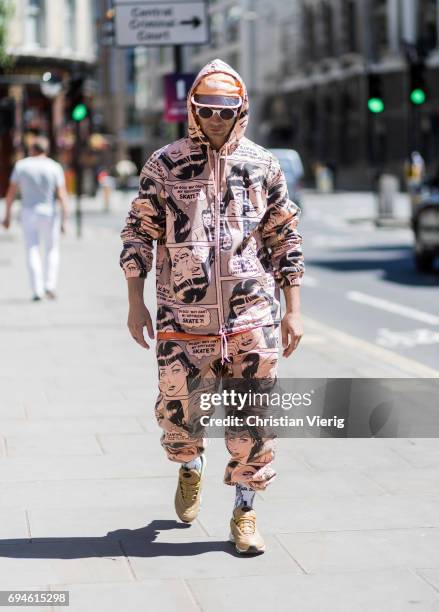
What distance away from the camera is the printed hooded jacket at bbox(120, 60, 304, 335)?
199 inches

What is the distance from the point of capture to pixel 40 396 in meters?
8.44

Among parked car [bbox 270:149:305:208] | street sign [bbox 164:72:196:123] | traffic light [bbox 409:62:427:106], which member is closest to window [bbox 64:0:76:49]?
parked car [bbox 270:149:305:208]

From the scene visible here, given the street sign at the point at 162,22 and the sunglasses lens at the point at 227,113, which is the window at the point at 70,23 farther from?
the sunglasses lens at the point at 227,113

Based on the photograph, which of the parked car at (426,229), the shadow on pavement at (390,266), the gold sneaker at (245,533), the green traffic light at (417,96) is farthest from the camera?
the green traffic light at (417,96)

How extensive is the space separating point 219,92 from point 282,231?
55 cm

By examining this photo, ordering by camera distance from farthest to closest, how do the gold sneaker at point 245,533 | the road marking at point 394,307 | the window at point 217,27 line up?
1. the window at point 217,27
2. the road marking at point 394,307
3. the gold sneaker at point 245,533

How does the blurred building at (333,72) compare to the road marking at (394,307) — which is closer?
the road marking at (394,307)

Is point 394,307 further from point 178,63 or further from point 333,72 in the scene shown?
point 333,72

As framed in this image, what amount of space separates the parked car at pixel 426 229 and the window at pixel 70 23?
39.0 m

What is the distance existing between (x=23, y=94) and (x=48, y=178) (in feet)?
135

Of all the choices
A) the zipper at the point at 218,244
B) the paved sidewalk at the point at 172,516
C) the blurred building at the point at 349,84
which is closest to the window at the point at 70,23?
the blurred building at the point at 349,84

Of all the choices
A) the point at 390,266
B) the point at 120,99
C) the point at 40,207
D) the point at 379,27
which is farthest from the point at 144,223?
the point at 120,99

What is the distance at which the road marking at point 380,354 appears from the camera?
31.8 feet

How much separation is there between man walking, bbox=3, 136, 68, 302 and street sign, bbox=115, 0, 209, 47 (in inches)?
65.6
